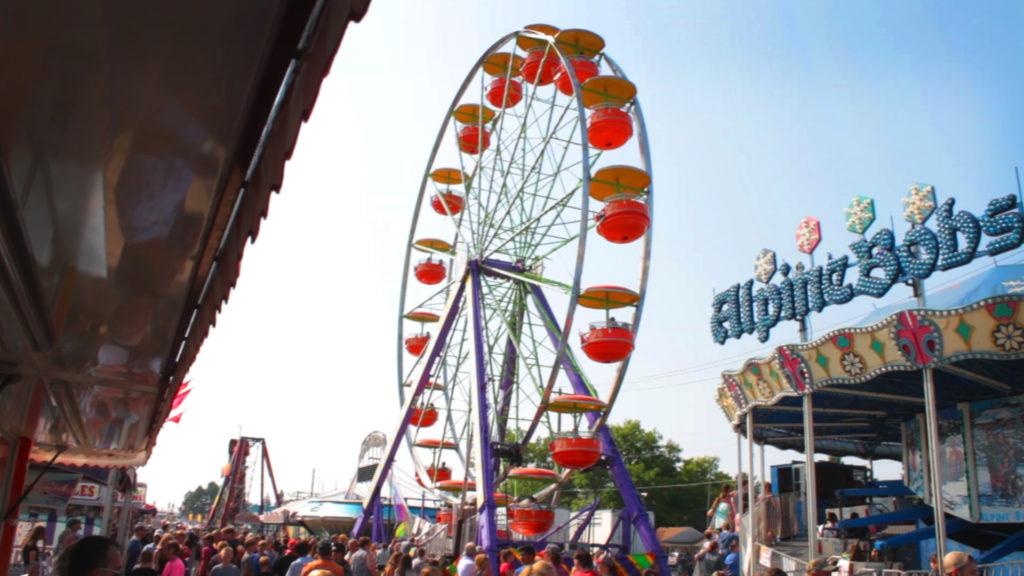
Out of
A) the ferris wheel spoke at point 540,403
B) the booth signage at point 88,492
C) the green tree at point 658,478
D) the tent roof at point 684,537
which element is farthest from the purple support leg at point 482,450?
the green tree at point 658,478

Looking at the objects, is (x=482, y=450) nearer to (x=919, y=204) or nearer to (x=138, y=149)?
(x=919, y=204)

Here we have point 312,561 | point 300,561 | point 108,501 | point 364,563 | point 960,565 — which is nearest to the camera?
point 960,565

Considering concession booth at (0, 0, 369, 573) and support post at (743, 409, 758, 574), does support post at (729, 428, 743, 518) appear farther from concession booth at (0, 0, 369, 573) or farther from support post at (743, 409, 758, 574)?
concession booth at (0, 0, 369, 573)

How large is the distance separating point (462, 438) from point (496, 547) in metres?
6.03

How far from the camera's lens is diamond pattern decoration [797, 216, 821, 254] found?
1937 cm

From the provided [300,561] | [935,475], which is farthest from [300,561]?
[935,475]

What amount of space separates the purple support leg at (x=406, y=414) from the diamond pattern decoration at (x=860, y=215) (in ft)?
29.6

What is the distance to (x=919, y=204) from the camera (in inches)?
606

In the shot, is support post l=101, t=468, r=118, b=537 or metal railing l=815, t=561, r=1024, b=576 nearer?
metal railing l=815, t=561, r=1024, b=576

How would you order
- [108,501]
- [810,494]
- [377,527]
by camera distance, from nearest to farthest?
→ [810,494] → [108,501] → [377,527]

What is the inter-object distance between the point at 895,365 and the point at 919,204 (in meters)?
3.39

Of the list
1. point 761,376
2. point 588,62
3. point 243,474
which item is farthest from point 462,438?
point 243,474

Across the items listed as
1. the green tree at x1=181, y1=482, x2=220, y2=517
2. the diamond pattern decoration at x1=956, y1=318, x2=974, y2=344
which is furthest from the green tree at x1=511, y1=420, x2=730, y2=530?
the green tree at x1=181, y1=482, x2=220, y2=517

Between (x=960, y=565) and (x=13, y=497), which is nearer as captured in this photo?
(x=960, y=565)
